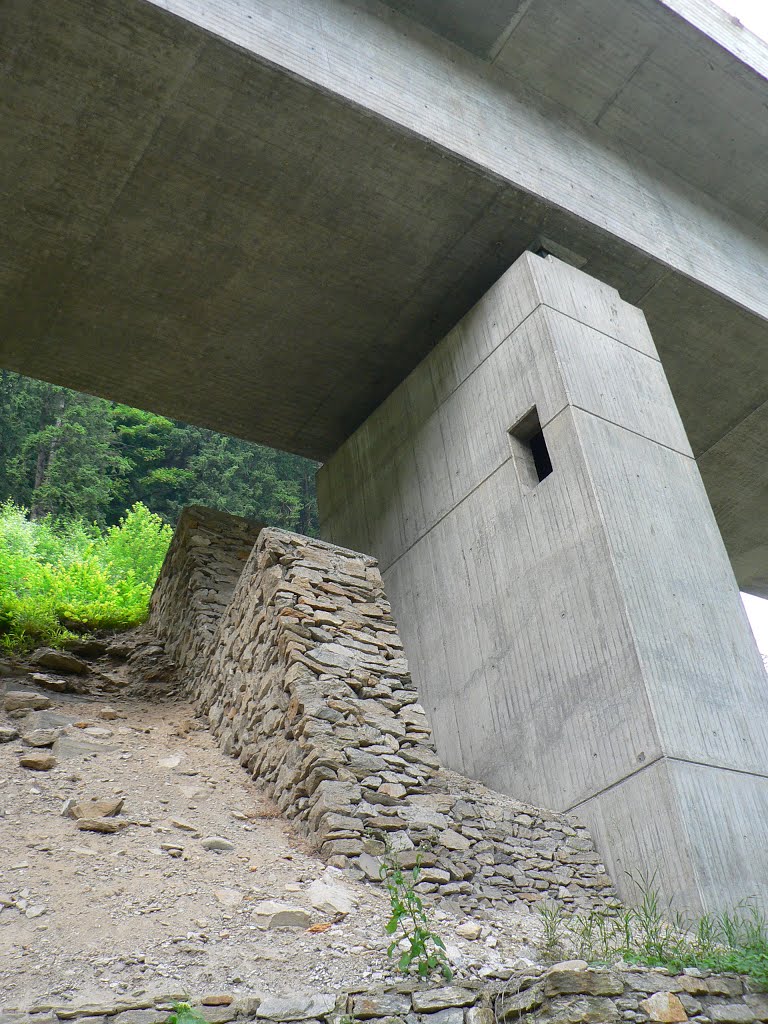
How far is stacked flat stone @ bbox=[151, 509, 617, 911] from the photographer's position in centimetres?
523

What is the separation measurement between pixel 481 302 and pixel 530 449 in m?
1.78

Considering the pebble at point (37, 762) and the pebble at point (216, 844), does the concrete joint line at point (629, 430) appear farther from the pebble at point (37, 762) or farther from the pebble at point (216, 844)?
the pebble at point (37, 762)

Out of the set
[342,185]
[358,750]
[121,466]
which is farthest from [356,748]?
[121,466]

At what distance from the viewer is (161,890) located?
428 cm

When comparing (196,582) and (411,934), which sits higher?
(196,582)

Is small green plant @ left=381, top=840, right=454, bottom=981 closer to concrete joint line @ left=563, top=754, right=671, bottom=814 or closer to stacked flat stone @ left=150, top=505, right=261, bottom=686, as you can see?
concrete joint line @ left=563, top=754, right=671, bottom=814

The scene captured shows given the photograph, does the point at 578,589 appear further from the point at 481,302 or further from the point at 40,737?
the point at 40,737

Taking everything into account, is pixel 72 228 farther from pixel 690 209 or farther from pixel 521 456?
pixel 690 209

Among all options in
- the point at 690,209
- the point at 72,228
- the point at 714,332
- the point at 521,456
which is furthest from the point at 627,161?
the point at 72,228

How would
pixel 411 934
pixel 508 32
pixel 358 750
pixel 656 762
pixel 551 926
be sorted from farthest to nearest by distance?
pixel 508 32, pixel 656 762, pixel 358 750, pixel 551 926, pixel 411 934

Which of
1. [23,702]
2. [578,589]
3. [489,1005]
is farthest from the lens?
[578,589]

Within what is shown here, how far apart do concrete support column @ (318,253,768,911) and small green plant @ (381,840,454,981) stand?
177 centimetres

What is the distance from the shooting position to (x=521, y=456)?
8.07 metres

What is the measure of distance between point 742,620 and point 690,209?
15.9 feet
